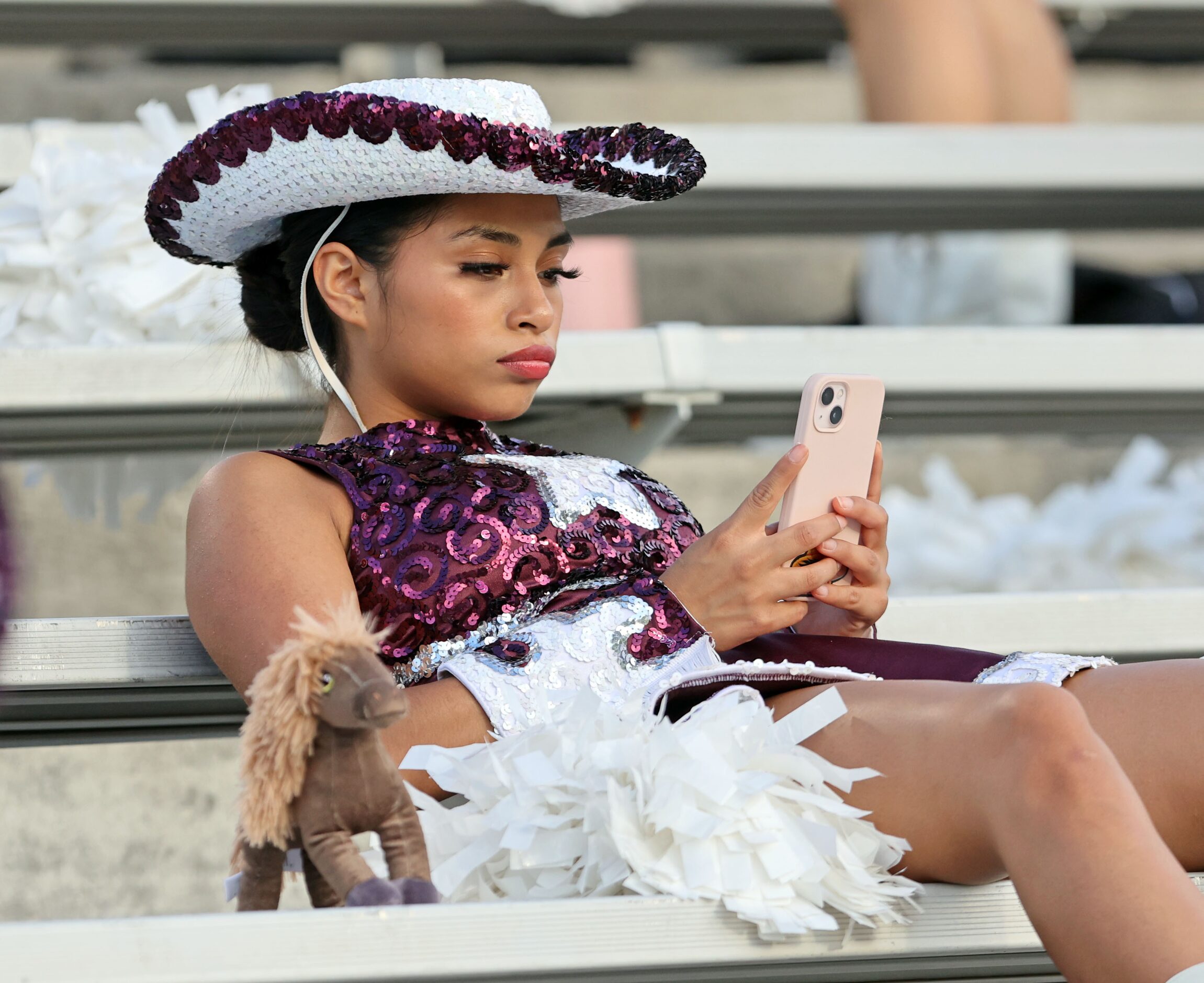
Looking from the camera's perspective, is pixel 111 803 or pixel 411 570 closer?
pixel 411 570

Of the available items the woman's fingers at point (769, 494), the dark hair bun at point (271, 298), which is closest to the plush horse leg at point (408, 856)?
the woman's fingers at point (769, 494)

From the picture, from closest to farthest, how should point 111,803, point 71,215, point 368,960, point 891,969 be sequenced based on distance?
point 368,960 → point 891,969 → point 71,215 → point 111,803

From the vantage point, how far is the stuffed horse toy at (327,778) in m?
0.99

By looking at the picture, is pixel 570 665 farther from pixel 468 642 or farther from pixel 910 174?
pixel 910 174

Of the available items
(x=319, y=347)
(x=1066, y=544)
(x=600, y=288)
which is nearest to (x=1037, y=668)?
(x=319, y=347)

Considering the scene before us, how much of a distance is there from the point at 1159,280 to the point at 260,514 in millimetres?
2151

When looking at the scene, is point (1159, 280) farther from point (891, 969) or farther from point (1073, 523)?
point (891, 969)

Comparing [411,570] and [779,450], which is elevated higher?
[411,570]

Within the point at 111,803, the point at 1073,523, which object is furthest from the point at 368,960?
the point at 1073,523

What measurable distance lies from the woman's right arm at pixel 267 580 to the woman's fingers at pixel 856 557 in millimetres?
333

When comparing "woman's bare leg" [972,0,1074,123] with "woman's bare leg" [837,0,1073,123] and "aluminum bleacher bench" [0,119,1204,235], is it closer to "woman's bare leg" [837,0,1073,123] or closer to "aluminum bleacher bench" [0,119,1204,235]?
"woman's bare leg" [837,0,1073,123]

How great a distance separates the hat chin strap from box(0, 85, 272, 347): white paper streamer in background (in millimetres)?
440

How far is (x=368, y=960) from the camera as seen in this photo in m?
1.03

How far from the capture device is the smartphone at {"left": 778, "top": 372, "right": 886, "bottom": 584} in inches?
54.6
